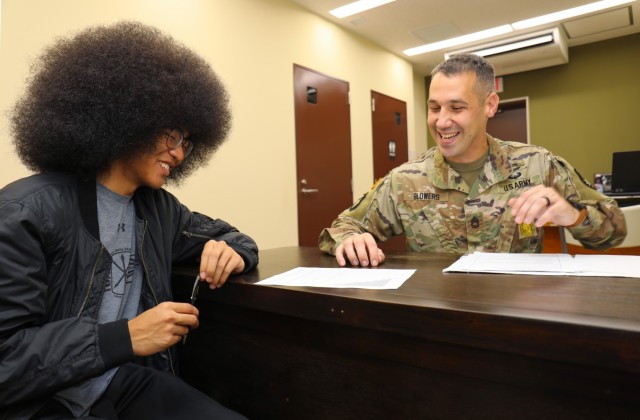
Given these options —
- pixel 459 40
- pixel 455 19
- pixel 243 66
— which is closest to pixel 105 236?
pixel 243 66

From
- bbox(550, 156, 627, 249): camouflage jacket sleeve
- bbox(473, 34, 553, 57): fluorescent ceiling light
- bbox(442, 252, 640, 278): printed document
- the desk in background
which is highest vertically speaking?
bbox(473, 34, 553, 57): fluorescent ceiling light

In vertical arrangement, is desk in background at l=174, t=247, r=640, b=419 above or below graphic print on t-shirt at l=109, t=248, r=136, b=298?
below

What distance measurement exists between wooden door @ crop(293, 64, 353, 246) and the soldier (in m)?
2.48

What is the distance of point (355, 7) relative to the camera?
4.32m

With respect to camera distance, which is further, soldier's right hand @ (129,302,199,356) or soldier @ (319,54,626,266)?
soldier @ (319,54,626,266)

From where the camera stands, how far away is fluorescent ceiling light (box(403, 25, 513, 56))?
5.07m

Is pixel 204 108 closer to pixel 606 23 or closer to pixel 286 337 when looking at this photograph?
pixel 286 337

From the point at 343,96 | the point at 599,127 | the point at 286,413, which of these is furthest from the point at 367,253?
the point at 599,127

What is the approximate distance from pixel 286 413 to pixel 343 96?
409 cm

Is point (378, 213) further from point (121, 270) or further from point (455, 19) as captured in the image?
point (455, 19)

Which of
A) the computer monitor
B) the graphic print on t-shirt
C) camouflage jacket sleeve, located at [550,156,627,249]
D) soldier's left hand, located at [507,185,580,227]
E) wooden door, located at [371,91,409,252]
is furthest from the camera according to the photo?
wooden door, located at [371,91,409,252]

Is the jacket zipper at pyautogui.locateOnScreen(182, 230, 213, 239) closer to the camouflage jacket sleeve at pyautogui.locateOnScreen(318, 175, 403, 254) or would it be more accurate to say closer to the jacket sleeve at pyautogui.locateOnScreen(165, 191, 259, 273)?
the jacket sleeve at pyautogui.locateOnScreen(165, 191, 259, 273)

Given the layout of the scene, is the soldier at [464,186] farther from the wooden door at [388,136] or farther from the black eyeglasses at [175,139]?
the wooden door at [388,136]

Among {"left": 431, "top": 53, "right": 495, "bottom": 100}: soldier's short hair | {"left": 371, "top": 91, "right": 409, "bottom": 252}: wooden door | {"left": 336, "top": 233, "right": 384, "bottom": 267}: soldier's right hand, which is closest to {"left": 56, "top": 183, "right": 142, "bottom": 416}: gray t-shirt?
{"left": 336, "top": 233, "right": 384, "bottom": 267}: soldier's right hand
